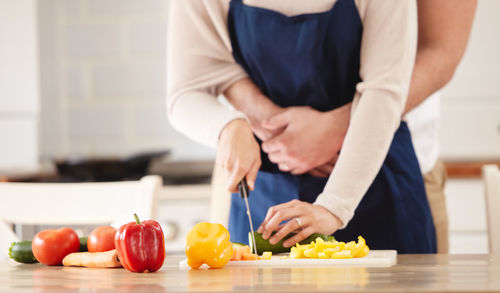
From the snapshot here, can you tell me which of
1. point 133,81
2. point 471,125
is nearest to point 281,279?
point 471,125

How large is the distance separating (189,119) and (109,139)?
5.98ft

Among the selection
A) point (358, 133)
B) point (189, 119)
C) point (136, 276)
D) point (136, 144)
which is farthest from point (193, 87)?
point (136, 144)

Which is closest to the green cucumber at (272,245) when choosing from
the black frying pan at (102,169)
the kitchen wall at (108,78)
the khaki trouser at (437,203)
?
the khaki trouser at (437,203)

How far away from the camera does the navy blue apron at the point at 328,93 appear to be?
4.58ft

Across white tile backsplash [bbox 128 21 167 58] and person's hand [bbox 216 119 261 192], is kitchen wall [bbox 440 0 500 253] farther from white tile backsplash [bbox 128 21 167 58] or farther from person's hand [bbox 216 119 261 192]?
person's hand [bbox 216 119 261 192]

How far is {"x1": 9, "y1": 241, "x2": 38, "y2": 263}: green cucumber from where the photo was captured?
1.13m

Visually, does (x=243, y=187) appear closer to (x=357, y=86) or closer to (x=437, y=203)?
(x=357, y=86)

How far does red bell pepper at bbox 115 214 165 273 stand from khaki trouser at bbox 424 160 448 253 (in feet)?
2.64

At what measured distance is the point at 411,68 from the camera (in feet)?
4.38

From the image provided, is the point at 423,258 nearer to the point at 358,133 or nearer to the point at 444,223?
the point at 358,133

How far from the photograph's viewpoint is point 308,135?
1368 millimetres

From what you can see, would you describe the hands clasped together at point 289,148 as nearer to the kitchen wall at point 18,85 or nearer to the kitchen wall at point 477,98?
the kitchen wall at point 477,98

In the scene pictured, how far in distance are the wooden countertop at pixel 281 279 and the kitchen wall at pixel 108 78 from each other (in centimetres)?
209

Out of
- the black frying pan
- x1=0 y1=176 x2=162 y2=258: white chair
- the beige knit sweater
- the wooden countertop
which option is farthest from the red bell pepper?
the black frying pan
